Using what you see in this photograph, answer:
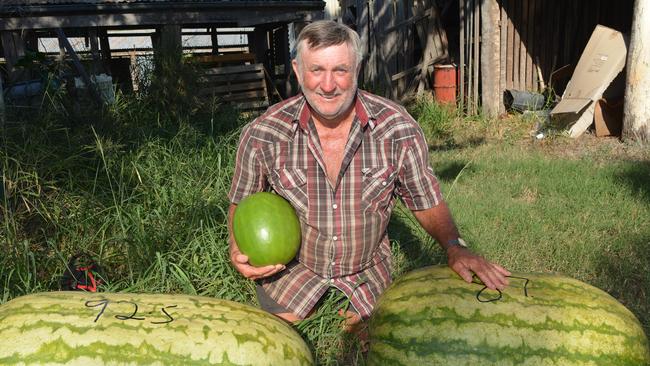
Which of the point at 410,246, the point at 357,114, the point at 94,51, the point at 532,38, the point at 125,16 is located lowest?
the point at 410,246

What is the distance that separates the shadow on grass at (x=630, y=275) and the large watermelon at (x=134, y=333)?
6.93 feet

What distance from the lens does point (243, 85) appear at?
11844 mm

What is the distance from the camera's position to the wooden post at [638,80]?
22.3ft

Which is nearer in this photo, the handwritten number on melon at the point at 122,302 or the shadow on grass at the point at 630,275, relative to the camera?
the handwritten number on melon at the point at 122,302

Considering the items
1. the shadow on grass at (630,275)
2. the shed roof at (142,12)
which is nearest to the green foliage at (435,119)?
the shadow on grass at (630,275)

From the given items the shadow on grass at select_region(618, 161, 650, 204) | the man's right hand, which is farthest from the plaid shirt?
the shadow on grass at select_region(618, 161, 650, 204)

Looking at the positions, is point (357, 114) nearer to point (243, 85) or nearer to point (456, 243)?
point (456, 243)

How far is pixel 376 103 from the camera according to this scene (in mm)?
2836

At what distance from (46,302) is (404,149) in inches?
64.0

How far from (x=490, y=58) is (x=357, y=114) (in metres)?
6.71

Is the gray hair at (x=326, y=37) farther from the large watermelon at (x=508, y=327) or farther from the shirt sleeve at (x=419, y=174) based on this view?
the large watermelon at (x=508, y=327)

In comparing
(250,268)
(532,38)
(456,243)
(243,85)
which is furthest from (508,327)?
(243,85)

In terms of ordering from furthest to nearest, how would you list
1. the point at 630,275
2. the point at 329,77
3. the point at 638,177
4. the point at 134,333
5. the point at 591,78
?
the point at 591,78
the point at 638,177
the point at 630,275
the point at 329,77
the point at 134,333

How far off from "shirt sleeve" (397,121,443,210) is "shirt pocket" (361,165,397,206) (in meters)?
0.06
